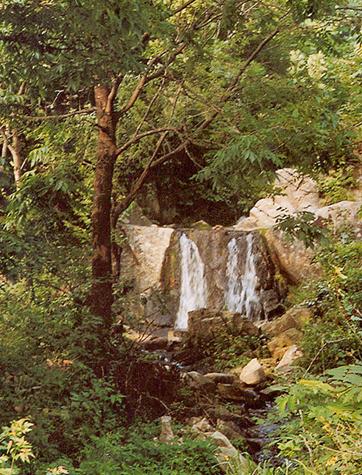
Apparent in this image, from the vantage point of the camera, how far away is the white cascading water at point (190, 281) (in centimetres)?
1308

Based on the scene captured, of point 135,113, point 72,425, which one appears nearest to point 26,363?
point 72,425

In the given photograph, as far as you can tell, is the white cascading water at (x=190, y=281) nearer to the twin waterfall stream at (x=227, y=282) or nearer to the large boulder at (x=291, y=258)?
the twin waterfall stream at (x=227, y=282)

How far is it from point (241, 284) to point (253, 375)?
4.12 metres

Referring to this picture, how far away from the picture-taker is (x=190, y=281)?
13250 millimetres

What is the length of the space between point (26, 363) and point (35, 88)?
2.44 m

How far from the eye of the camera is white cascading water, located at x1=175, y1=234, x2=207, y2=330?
13.1 meters

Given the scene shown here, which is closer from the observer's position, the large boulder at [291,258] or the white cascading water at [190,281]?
the large boulder at [291,258]

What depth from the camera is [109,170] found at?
22.6 ft

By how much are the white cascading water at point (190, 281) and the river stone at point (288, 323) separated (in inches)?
96.8

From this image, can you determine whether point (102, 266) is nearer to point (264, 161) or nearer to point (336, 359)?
point (264, 161)

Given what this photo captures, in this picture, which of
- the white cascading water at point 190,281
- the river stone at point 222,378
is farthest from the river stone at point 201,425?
the white cascading water at point 190,281

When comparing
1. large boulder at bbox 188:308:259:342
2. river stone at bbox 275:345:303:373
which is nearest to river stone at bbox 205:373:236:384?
river stone at bbox 275:345:303:373

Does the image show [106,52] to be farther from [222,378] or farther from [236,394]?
[222,378]

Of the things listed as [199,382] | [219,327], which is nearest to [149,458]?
[199,382]
